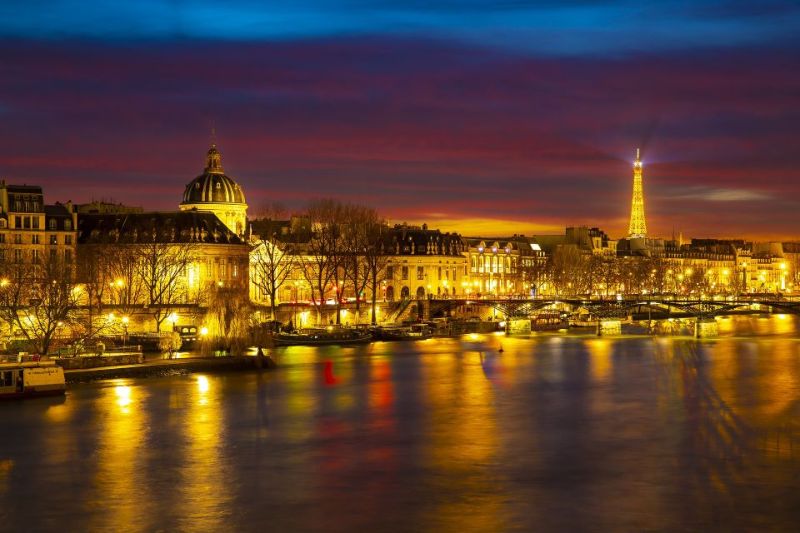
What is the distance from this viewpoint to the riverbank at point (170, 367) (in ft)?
164

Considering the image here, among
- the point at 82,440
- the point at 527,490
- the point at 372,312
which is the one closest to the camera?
the point at 527,490

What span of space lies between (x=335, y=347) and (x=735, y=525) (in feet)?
155

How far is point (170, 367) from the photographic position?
176 ft

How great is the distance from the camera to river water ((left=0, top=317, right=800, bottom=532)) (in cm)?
2662

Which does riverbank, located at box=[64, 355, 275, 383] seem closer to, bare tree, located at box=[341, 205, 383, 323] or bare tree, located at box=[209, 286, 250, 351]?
bare tree, located at box=[209, 286, 250, 351]

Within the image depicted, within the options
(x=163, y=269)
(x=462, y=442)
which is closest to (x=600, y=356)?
(x=163, y=269)

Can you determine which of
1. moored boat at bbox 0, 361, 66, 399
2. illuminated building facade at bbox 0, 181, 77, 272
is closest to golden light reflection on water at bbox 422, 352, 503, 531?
moored boat at bbox 0, 361, 66, 399

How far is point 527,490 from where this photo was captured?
2889 cm

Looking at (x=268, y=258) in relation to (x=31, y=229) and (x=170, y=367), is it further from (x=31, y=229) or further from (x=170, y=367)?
(x=170, y=367)

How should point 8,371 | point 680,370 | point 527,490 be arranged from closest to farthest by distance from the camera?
point 527,490
point 8,371
point 680,370

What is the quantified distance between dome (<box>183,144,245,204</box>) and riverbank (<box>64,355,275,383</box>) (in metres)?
56.6

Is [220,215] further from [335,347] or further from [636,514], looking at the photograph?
[636,514]

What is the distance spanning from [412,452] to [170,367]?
22.3 metres

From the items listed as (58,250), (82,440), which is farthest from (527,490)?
(58,250)
